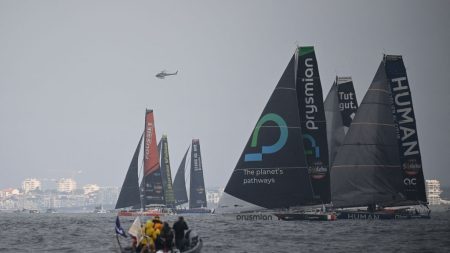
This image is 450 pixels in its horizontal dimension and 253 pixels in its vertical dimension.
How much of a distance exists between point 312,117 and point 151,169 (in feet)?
196

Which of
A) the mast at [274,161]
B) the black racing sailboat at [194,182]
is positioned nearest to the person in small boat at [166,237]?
the mast at [274,161]

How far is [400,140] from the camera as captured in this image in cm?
8462

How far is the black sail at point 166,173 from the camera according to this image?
14938cm

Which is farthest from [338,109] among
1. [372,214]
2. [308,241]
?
[308,241]

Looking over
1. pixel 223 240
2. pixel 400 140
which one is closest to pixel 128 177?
pixel 400 140

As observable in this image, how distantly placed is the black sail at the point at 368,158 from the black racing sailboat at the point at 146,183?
180 ft

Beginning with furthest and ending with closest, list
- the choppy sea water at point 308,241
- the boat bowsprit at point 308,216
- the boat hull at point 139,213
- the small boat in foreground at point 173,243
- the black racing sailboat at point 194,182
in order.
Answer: the black racing sailboat at point 194,182 < the boat hull at point 139,213 < the boat bowsprit at point 308,216 < the choppy sea water at point 308,241 < the small boat in foreground at point 173,243

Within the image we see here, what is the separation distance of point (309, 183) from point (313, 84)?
9.28 m

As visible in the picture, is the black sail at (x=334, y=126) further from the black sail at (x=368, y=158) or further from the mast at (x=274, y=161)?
the mast at (x=274, y=161)

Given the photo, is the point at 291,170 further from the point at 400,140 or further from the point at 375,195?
the point at 400,140

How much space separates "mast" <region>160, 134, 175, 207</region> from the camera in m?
149

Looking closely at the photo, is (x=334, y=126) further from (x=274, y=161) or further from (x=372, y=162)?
(x=274, y=161)

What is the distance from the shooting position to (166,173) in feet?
496

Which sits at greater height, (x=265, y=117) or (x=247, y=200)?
(x=265, y=117)
